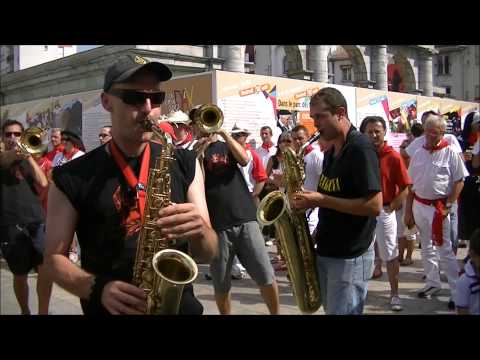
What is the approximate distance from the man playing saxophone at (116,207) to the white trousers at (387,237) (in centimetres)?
379

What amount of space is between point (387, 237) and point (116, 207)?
13.7 ft

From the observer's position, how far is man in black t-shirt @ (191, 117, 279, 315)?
191 inches

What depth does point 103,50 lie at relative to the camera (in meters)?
16.5

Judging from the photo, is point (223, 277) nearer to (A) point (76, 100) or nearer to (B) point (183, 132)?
(B) point (183, 132)

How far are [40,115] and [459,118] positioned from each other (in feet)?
44.8

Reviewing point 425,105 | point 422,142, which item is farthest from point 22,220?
point 425,105

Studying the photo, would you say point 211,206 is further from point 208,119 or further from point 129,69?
point 129,69

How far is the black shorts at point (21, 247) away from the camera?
5230 millimetres

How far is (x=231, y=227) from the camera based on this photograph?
16.1 ft

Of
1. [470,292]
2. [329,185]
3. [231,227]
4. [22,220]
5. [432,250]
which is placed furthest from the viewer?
[432,250]

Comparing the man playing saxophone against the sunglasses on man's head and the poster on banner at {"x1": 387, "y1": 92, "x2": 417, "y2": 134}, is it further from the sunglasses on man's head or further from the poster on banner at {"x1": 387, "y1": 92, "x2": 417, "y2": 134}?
the poster on banner at {"x1": 387, "y1": 92, "x2": 417, "y2": 134}

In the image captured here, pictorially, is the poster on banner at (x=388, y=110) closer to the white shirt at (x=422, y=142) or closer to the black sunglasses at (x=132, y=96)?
the white shirt at (x=422, y=142)

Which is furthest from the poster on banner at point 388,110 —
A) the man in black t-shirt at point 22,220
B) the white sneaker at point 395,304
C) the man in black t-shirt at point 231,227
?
the man in black t-shirt at point 22,220

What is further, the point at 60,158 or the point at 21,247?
the point at 60,158
